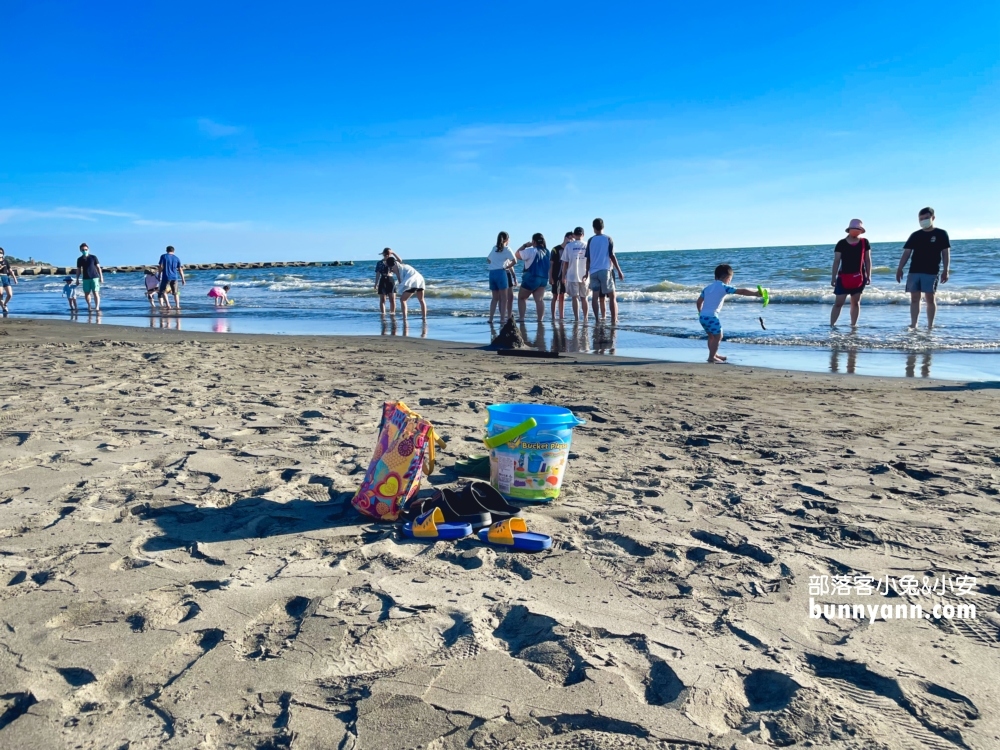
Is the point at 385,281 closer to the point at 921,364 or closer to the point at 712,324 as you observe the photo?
the point at 712,324

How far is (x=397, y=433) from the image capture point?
3.48 m

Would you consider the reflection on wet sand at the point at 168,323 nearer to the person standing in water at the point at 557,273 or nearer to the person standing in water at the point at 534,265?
the person standing in water at the point at 534,265

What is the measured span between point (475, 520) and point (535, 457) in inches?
19.7

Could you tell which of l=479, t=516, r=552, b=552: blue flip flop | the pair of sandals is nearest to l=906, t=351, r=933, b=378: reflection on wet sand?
the pair of sandals

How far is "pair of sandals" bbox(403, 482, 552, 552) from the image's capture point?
310 centimetres

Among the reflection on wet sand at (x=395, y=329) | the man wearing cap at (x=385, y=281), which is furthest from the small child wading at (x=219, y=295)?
the reflection on wet sand at (x=395, y=329)

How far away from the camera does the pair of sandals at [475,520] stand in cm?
310

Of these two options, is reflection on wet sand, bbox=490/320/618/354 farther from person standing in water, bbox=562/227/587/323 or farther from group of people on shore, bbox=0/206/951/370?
person standing in water, bbox=562/227/587/323

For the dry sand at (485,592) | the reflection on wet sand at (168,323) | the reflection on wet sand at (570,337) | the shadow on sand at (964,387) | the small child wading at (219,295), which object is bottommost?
the dry sand at (485,592)

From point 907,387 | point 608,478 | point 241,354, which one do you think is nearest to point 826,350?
point 907,387

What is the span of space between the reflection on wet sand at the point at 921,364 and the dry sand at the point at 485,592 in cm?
300

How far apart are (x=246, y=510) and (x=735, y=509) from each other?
8.17 feet

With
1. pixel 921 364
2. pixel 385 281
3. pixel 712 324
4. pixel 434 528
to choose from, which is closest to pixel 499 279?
pixel 385 281

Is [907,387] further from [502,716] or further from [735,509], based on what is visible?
[502,716]
